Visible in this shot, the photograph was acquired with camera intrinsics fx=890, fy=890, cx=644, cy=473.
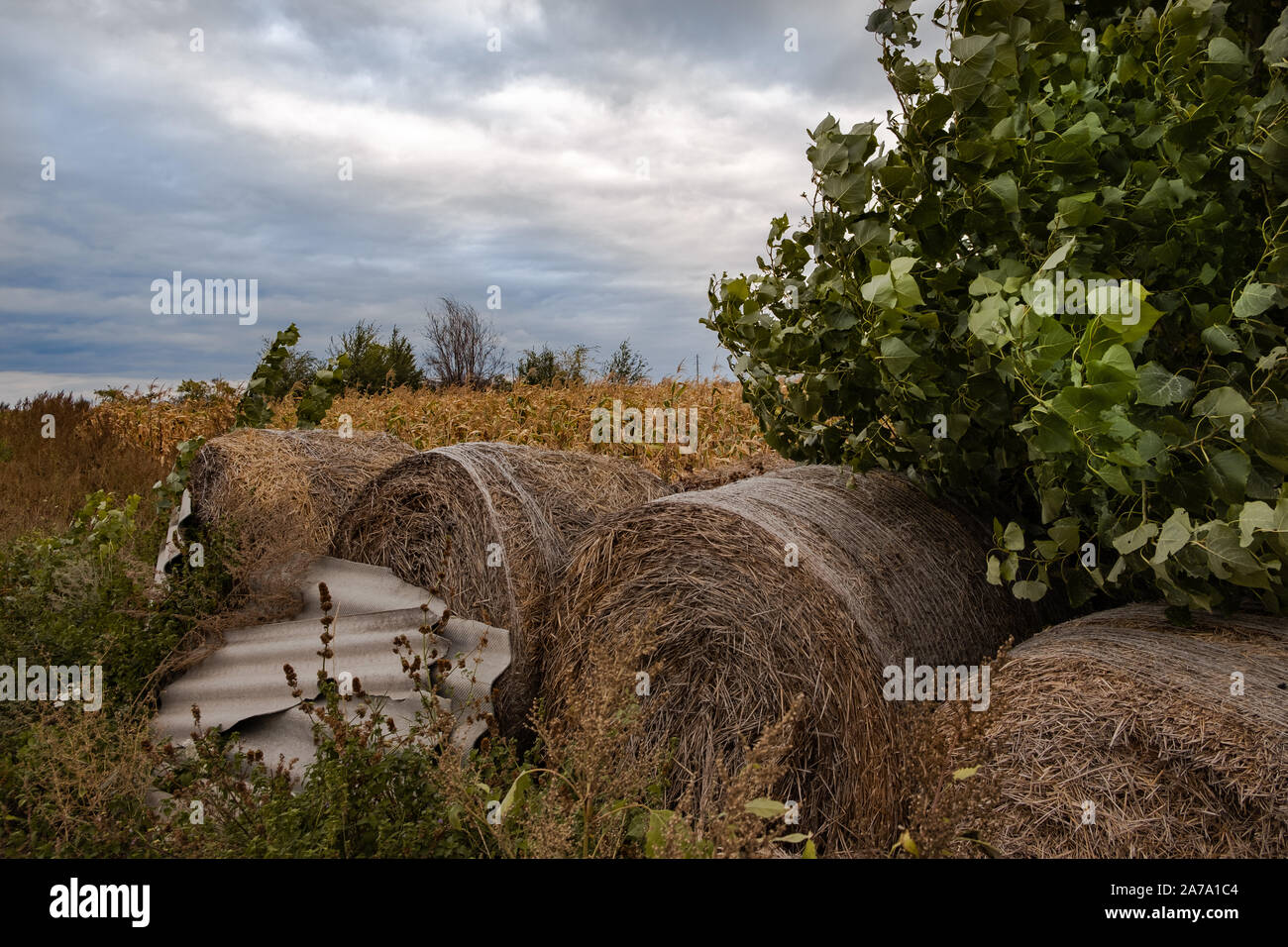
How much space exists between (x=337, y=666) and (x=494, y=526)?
1030mm

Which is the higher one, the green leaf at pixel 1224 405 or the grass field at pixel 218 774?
the green leaf at pixel 1224 405

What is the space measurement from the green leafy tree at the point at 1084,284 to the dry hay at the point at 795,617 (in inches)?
14.2

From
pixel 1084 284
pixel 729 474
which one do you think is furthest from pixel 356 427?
pixel 1084 284

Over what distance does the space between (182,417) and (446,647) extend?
10480 millimetres

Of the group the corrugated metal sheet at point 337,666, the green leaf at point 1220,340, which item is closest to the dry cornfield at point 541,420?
the corrugated metal sheet at point 337,666

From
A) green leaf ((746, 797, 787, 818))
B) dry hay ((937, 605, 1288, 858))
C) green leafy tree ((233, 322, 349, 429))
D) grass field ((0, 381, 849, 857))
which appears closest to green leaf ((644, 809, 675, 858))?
grass field ((0, 381, 849, 857))

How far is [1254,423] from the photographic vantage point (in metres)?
2.84

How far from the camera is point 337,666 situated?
4.41m

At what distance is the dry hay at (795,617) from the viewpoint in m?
3.33

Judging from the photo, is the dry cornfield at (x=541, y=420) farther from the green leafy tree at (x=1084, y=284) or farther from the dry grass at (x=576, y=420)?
the green leafy tree at (x=1084, y=284)

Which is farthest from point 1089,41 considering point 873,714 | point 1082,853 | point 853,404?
point 1082,853

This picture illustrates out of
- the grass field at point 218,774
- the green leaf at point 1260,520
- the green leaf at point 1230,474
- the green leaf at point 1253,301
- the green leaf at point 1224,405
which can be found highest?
the green leaf at point 1253,301

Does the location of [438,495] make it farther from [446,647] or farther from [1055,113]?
[1055,113]

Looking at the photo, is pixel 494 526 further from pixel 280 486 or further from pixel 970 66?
pixel 970 66
